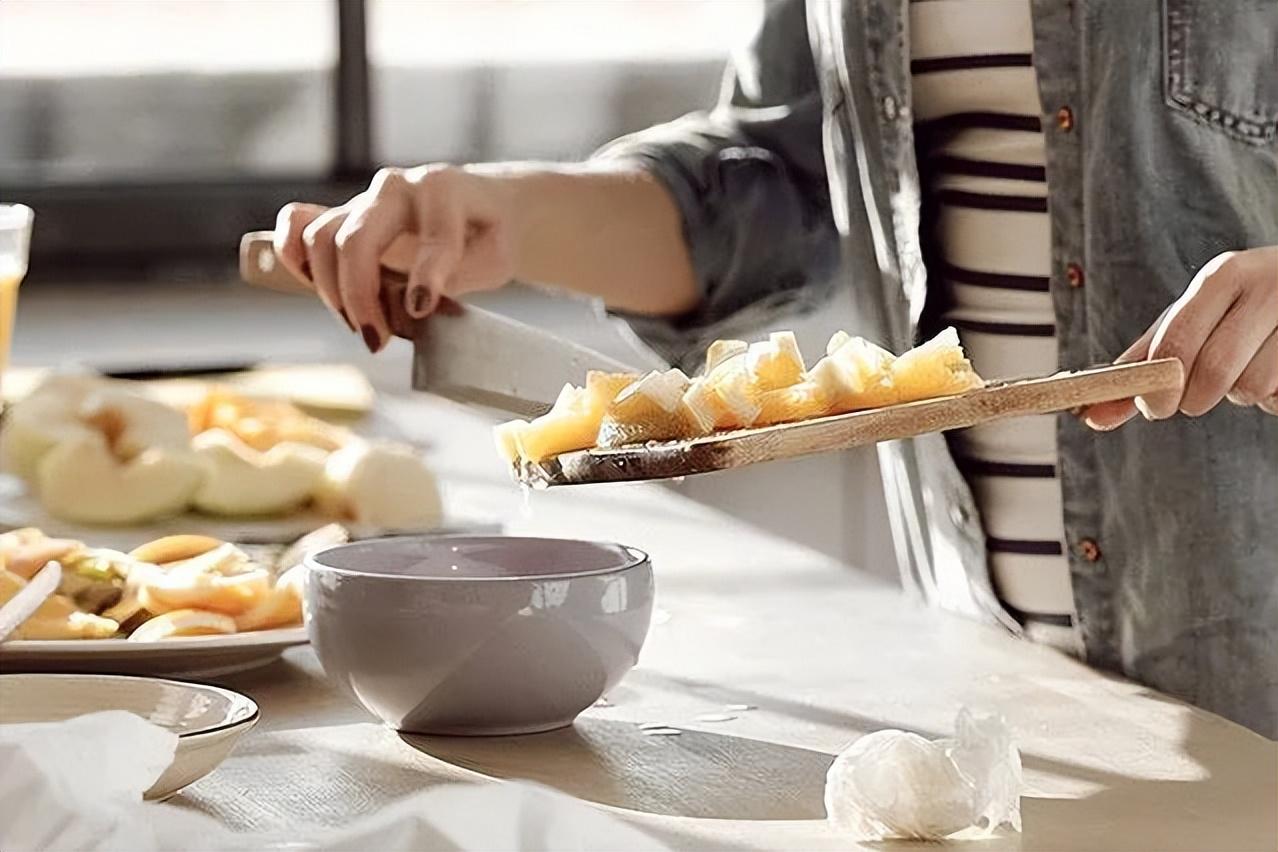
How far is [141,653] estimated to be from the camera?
99 cm

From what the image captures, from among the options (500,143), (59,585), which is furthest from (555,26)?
(59,585)

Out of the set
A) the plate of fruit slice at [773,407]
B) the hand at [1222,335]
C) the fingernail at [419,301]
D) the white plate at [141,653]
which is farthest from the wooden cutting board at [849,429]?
the fingernail at [419,301]

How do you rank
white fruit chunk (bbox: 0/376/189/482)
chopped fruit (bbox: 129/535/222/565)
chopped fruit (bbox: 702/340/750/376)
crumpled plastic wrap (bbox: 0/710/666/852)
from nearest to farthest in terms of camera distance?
crumpled plastic wrap (bbox: 0/710/666/852)
chopped fruit (bbox: 702/340/750/376)
chopped fruit (bbox: 129/535/222/565)
white fruit chunk (bbox: 0/376/189/482)

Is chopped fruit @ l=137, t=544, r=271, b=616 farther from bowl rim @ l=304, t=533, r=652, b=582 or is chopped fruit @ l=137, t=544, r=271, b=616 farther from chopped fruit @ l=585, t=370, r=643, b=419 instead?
chopped fruit @ l=585, t=370, r=643, b=419

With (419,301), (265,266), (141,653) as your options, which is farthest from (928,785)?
(265,266)

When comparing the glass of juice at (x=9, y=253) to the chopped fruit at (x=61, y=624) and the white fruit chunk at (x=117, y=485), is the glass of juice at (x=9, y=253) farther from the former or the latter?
the chopped fruit at (x=61, y=624)

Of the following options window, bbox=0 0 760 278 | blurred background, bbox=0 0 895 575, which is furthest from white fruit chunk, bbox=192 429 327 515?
window, bbox=0 0 760 278

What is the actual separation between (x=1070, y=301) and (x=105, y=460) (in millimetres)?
682

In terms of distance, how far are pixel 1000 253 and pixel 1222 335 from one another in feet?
1.47

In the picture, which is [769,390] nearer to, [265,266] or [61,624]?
[61,624]

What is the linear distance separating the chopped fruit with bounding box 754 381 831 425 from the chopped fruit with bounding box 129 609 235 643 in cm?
34

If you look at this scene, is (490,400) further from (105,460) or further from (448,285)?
(105,460)

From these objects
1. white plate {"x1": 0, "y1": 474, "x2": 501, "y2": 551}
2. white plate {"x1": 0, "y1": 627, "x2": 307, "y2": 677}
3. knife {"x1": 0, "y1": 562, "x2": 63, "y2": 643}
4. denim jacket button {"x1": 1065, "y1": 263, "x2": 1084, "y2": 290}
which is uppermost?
denim jacket button {"x1": 1065, "y1": 263, "x2": 1084, "y2": 290}

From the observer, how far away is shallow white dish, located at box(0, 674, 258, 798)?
85cm
